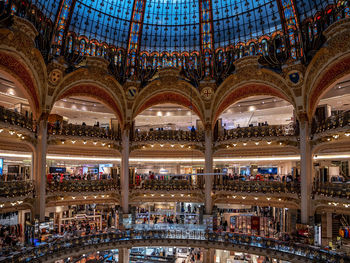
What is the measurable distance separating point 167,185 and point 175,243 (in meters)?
6.41

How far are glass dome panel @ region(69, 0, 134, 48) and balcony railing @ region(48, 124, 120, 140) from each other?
878 centimetres

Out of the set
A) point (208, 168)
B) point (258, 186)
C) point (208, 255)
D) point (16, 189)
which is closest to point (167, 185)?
point (208, 168)

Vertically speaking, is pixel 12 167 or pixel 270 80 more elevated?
pixel 270 80

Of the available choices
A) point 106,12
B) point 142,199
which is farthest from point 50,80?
point 142,199

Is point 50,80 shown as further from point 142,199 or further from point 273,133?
point 273,133

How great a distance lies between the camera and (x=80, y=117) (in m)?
35.1

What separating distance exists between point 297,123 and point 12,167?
27044mm

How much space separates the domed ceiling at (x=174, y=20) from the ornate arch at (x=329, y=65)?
4594 mm

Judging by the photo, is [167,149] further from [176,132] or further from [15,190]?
[15,190]

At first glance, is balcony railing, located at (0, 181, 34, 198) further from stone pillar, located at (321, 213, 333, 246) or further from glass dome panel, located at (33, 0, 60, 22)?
stone pillar, located at (321, 213, 333, 246)

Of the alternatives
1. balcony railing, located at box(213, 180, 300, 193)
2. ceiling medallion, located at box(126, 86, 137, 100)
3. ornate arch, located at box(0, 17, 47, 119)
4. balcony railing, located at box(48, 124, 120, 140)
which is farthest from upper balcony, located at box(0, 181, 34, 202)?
balcony railing, located at box(213, 180, 300, 193)

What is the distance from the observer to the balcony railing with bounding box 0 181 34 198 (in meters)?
18.7

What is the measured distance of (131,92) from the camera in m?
29.8

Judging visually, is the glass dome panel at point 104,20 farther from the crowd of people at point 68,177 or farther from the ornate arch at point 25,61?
the crowd of people at point 68,177
